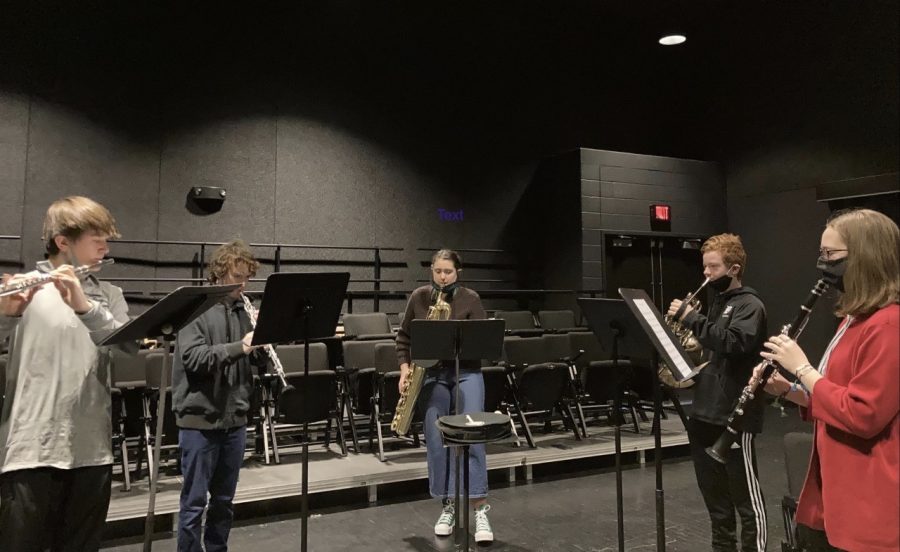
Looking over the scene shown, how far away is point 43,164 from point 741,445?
6.94 meters

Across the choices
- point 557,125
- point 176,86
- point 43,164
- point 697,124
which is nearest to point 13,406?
point 43,164

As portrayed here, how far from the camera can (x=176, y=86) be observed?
722 centimetres

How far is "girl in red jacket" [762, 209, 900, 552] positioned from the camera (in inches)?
70.3

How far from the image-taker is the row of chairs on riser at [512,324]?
6.73 metres

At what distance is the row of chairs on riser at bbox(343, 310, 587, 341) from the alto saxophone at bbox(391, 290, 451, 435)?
1.94 meters

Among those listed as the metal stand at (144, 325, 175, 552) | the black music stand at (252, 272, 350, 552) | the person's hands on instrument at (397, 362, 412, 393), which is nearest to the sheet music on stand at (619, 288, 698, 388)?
the black music stand at (252, 272, 350, 552)

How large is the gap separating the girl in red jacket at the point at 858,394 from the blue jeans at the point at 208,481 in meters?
2.39

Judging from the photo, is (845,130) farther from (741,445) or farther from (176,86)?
(176,86)

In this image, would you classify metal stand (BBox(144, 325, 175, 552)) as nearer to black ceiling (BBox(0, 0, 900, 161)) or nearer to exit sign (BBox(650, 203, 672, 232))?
black ceiling (BBox(0, 0, 900, 161))

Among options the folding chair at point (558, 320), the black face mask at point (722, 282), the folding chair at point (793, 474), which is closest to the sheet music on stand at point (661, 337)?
the folding chair at point (793, 474)

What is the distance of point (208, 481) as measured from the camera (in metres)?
2.94

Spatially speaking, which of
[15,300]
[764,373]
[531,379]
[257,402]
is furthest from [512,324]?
[15,300]

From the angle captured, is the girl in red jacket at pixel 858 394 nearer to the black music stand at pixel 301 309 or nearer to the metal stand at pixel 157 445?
the black music stand at pixel 301 309

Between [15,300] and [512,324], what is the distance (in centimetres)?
607
